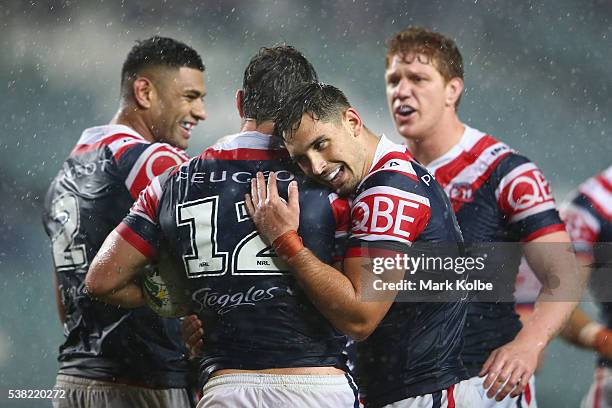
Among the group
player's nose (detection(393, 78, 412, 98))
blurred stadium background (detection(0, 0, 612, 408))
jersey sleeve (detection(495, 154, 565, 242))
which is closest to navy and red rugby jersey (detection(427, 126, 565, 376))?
jersey sleeve (detection(495, 154, 565, 242))

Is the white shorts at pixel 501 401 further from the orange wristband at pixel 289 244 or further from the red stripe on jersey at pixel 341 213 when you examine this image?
the orange wristband at pixel 289 244

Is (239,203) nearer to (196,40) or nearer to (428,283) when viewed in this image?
(428,283)

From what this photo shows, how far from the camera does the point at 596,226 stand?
9.48 ft

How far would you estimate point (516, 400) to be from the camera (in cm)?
306

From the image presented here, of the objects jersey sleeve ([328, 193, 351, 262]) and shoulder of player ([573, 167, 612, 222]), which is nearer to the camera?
jersey sleeve ([328, 193, 351, 262])

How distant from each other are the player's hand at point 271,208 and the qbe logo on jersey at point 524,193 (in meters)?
1.19

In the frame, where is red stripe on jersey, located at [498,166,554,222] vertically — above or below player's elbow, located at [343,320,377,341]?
above

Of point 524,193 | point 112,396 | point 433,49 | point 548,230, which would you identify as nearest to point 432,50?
point 433,49

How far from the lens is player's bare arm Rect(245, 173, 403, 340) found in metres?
2.18

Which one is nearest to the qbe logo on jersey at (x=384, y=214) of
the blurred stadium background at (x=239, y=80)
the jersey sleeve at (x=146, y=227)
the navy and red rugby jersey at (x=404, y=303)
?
the navy and red rugby jersey at (x=404, y=303)

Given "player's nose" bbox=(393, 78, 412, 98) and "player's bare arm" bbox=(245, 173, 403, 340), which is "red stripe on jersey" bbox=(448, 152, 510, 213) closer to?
"player's nose" bbox=(393, 78, 412, 98)

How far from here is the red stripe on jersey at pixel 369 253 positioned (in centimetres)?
222

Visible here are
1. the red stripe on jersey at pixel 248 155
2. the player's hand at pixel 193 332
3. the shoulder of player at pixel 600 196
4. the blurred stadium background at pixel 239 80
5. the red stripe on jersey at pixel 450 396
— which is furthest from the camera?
the blurred stadium background at pixel 239 80

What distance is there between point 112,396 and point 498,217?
62.5 inches
